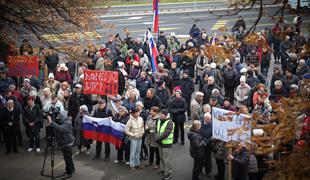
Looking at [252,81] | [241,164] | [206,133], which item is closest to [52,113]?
[206,133]

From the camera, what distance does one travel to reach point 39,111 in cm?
1563

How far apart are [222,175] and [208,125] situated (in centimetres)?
131

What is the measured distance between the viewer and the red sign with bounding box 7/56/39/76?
17688 millimetres

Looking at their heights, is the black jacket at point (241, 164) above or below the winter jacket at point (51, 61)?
below

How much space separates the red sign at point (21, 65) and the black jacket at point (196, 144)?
7.28m

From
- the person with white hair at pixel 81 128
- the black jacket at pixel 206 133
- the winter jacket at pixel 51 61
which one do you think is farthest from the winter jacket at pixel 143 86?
the winter jacket at pixel 51 61

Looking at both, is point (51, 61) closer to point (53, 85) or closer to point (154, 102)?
point (53, 85)

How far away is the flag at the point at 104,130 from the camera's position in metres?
14.4

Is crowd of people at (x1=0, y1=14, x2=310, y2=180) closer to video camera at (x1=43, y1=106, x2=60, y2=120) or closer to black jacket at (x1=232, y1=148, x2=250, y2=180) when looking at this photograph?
black jacket at (x1=232, y1=148, x2=250, y2=180)

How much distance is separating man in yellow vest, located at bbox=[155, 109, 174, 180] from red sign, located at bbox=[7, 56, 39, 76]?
6.31m

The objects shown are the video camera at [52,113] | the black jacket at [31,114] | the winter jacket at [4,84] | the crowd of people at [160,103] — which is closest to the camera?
the crowd of people at [160,103]

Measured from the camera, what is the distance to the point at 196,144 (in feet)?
42.1

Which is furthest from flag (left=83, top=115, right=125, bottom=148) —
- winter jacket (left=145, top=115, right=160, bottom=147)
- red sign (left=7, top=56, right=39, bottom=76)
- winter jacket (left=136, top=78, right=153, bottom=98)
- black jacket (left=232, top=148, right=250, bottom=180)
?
red sign (left=7, top=56, right=39, bottom=76)

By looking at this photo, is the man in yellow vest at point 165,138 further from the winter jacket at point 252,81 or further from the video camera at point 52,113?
the winter jacket at point 252,81
